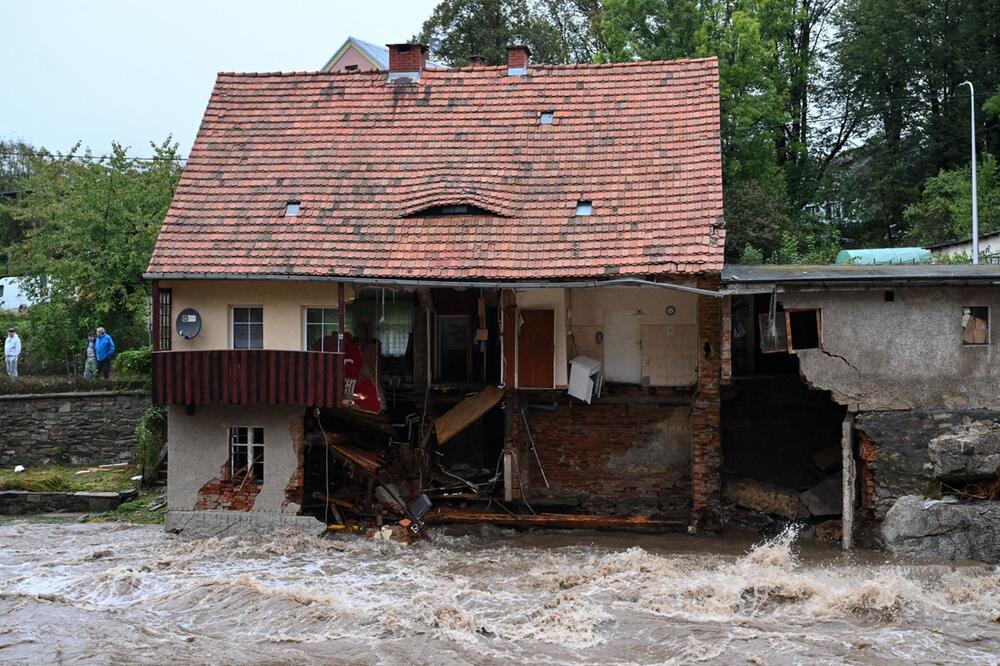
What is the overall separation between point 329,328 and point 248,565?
429 centimetres

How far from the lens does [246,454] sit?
2042cm

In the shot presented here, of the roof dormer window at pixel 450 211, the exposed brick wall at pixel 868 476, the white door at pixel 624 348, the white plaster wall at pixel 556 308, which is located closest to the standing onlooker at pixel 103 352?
the roof dormer window at pixel 450 211

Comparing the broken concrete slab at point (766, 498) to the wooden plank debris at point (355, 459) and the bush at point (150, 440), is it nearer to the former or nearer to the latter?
the wooden plank debris at point (355, 459)

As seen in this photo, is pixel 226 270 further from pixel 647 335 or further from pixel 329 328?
pixel 647 335

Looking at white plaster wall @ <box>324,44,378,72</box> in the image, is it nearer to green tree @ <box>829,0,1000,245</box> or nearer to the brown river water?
green tree @ <box>829,0,1000,245</box>

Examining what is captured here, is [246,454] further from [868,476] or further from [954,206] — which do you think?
[954,206]

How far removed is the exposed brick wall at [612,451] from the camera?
69.4 feet

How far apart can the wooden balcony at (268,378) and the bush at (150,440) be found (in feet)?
12.6

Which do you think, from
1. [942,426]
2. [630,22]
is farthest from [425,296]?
[630,22]

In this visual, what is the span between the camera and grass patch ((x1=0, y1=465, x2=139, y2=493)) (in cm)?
2289

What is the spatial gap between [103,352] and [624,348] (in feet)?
38.5

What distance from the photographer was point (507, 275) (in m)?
19.3

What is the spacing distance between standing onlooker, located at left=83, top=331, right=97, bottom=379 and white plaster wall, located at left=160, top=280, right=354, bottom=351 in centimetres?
615

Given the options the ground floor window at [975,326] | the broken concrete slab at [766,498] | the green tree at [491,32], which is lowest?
the broken concrete slab at [766,498]
